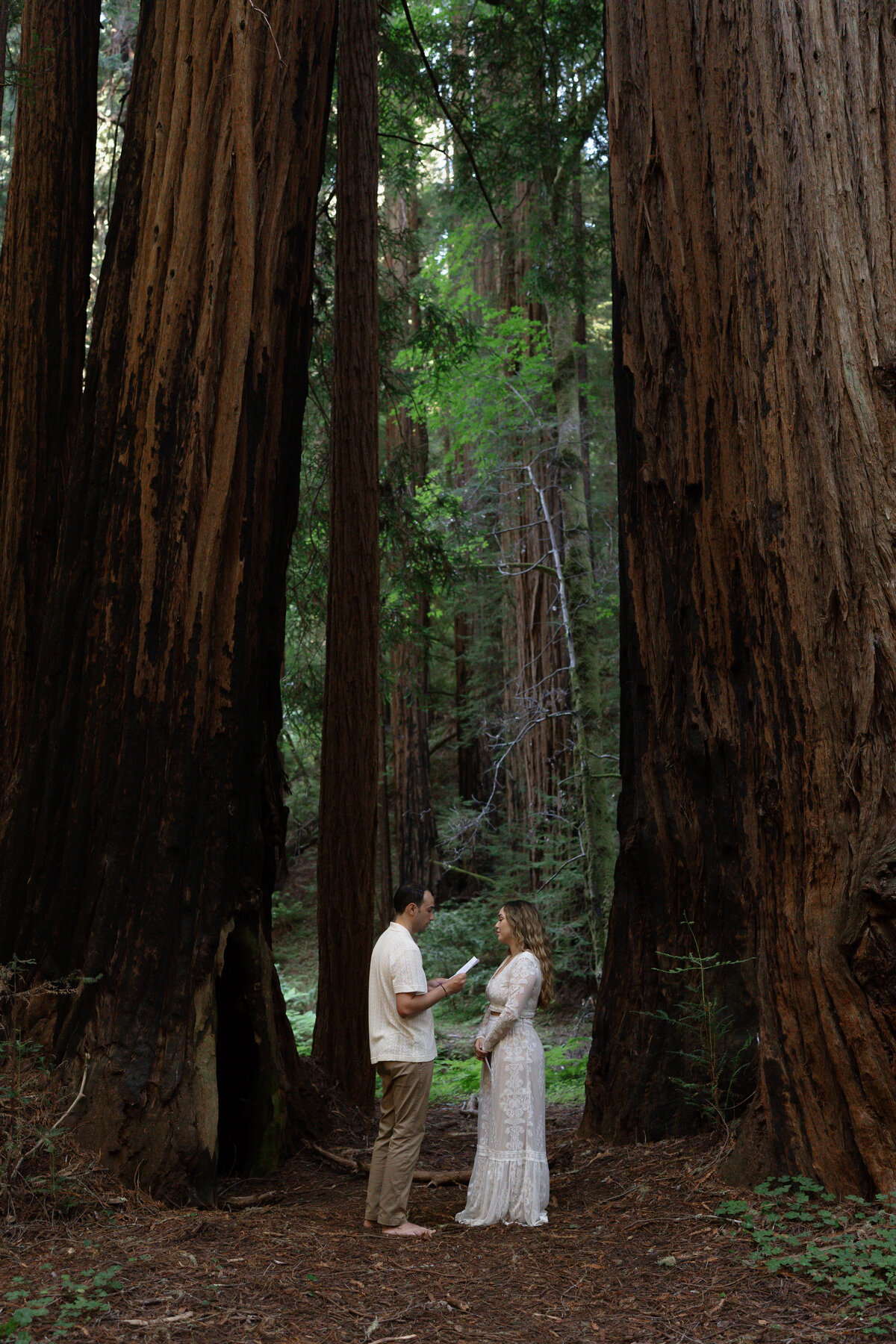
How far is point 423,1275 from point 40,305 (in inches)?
239

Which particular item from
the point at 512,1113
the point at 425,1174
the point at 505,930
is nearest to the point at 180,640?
the point at 505,930

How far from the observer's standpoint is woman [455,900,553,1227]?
4.83m

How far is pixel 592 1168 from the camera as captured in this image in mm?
5270

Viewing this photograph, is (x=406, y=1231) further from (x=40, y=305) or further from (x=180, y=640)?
(x=40, y=305)

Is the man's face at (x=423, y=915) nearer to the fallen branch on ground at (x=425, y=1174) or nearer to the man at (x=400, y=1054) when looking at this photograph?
the man at (x=400, y=1054)

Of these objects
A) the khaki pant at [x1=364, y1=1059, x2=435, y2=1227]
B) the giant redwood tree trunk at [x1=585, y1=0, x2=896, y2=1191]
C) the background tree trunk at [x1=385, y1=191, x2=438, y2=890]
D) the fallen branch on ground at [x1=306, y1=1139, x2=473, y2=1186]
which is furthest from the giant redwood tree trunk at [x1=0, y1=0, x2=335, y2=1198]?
the background tree trunk at [x1=385, y1=191, x2=438, y2=890]

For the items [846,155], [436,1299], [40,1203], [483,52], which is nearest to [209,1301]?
[436,1299]

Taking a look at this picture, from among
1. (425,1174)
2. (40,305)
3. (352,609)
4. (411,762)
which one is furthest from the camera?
(411,762)

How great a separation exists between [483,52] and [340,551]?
6185 mm

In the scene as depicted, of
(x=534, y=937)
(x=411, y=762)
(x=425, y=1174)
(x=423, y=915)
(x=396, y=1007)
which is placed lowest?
(x=425, y=1174)

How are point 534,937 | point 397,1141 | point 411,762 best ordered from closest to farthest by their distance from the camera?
point 397,1141, point 534,937, point 411,762

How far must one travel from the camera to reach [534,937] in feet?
17.2

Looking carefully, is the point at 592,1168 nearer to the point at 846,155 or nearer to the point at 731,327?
the point at 731,327

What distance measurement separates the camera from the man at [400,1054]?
15.3 ft
